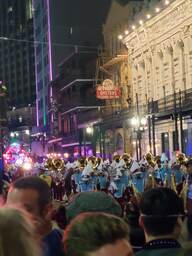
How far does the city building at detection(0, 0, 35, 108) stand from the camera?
159 m

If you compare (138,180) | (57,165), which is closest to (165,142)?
(57,165)

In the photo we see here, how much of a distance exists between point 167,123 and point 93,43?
166 feet

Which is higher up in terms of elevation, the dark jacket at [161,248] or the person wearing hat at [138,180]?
the dark jacket at [161,248]

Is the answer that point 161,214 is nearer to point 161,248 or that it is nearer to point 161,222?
point 161,222

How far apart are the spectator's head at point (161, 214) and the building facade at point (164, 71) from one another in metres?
30.7

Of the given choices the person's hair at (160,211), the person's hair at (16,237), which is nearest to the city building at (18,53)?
the person's hair at (160,211)

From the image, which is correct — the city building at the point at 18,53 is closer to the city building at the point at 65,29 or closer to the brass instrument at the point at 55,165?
the city building at the point at 65,29

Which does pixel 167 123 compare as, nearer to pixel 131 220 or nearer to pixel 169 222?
pixel 131 220

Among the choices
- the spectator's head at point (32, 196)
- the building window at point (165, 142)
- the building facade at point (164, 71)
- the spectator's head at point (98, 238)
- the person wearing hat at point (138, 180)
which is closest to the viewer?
the spectator's head at point (98, 238)

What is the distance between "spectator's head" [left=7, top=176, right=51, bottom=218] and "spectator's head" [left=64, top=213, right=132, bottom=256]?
101cm

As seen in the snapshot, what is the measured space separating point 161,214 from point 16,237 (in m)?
1.74

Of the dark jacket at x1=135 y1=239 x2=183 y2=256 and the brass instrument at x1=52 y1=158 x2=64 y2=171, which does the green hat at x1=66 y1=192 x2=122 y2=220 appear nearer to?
the dark jacket at x1=135 y1=239 x2=183 y2=256

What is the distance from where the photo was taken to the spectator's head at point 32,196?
3969 millimetres

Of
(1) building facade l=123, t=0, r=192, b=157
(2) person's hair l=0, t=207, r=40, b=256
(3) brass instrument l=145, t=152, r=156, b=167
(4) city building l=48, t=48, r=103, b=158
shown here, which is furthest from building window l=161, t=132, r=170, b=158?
(2) person's hair l=0, t=207, r=40, b=256
